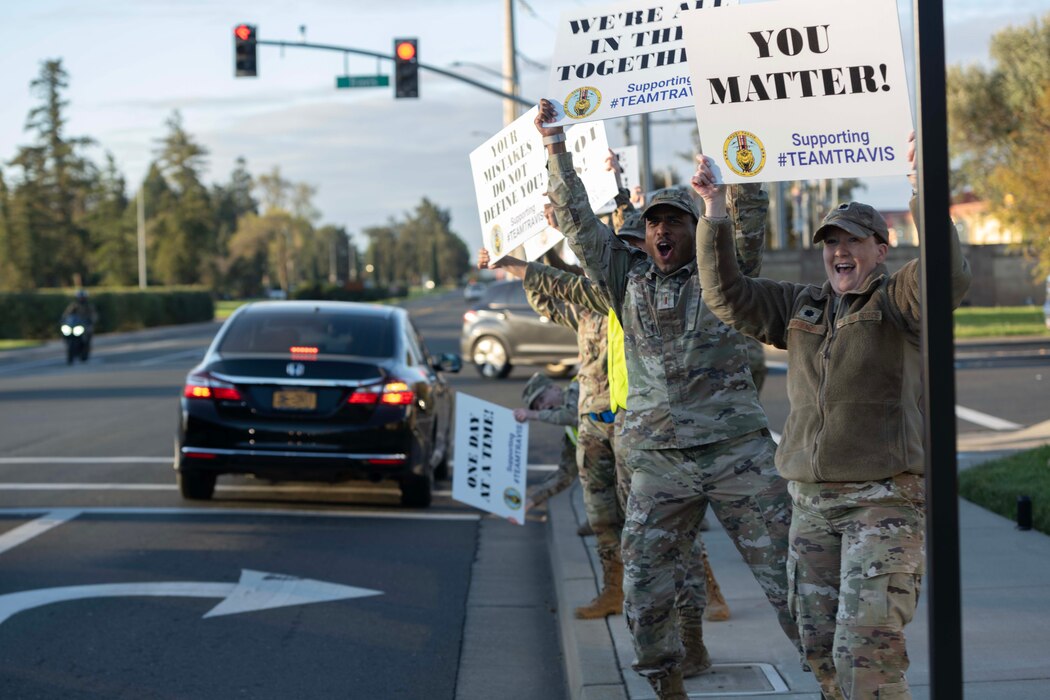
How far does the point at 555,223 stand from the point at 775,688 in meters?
1.99

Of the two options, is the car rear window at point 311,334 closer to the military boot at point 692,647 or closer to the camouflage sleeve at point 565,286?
the camouflage sleeve at point 565,286

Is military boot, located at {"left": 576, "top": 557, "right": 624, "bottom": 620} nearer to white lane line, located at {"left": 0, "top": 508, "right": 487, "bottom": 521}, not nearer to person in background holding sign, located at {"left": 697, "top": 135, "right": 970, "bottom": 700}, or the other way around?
person in background holding sign, located at {"left": 697, "top": 135, "right": 970, "bottom": 700}

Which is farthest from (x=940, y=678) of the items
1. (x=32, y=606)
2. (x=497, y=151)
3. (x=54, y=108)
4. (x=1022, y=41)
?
(x=54, y=108)

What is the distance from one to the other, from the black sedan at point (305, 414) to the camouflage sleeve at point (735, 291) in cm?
584

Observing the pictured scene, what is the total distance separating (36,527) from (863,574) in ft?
23.3

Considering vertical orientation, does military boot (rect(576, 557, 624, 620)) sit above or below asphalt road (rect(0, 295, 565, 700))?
above

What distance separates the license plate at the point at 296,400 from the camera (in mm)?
9984

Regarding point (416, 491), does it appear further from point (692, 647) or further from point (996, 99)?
point (996, 99)

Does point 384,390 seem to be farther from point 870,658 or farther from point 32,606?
point 870,658

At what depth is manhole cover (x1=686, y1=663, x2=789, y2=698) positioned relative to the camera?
532 cm

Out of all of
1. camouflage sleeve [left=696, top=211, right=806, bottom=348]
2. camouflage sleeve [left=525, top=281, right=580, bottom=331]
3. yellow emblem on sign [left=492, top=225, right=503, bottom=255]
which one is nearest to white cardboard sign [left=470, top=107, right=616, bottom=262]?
yellow emblem on sign [left=492, top=225, right=503, bottom=255]

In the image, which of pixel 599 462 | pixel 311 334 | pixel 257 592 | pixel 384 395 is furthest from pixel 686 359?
pixel 311 334

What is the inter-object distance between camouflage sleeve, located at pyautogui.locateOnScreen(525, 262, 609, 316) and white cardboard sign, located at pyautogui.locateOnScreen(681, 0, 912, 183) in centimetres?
165

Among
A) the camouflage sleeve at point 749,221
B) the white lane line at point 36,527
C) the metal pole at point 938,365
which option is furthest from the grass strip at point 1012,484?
the white lane line at point 36,527
